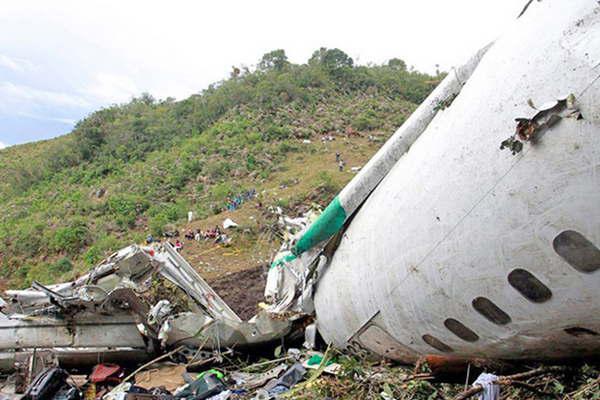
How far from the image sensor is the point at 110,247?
20312mm

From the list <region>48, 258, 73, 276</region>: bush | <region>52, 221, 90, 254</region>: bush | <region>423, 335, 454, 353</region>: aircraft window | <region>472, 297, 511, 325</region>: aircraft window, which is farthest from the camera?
<region>52, 221, 90, 254</region>: bush

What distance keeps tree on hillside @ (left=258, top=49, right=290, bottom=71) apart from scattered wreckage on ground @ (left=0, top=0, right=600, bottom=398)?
115 ft

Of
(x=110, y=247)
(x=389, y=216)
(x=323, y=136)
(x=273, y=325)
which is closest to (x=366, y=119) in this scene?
(x=323, y=136)

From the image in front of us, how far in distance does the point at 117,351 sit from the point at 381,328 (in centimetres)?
457

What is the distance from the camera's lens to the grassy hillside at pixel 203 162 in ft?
67.1

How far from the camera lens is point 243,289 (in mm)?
13031

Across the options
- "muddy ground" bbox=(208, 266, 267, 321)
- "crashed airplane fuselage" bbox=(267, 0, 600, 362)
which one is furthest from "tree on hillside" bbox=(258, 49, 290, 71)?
"crashed airplane fuselage" bbox=(267, 0, 600, 362)

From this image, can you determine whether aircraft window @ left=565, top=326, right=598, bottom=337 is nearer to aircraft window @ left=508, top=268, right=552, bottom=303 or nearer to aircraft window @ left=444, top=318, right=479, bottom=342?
aircraft window @ left=508, top=268, right=552, bottom=303

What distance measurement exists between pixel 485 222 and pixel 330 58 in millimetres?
38571

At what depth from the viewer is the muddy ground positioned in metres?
12.0

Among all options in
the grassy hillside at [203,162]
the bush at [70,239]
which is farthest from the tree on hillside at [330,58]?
the bush at [70,239]

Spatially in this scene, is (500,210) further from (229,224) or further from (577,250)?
(229,224)

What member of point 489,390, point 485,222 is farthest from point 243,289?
point 485,222

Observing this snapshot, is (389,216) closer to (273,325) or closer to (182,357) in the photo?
(273,325)
